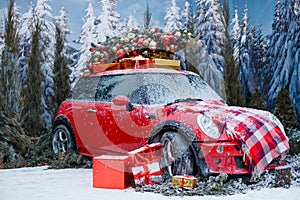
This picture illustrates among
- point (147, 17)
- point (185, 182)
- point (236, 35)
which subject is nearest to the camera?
point (185, 182)

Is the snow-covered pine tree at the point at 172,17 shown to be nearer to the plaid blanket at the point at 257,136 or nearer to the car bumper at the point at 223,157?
the plaid blanket at the point at 257,136

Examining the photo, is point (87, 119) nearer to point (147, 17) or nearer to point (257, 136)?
point (257, 136)

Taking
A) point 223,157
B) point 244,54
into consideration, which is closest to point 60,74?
point 244,54

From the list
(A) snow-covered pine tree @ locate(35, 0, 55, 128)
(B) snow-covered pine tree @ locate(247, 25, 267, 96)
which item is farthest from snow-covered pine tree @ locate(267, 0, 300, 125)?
(A) snow-covered pine tree @ locate(35, 0, 55, 128)

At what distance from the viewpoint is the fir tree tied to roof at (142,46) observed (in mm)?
5152

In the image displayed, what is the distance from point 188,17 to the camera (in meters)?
6.69

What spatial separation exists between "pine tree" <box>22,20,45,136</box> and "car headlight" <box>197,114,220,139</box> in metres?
3.78

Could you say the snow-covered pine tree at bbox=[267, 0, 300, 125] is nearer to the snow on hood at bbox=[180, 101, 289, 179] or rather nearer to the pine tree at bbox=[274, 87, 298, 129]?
the pine tree at bbox=[274, 87, 298, 129]

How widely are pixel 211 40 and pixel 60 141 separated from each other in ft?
11.2

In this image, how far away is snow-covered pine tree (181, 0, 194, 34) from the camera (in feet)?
21.3

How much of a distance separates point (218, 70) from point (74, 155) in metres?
3.23

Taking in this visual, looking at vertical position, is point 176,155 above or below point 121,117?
below

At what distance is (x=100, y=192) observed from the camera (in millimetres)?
3184

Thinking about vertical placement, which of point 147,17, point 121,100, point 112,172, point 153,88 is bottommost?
point 112,172
